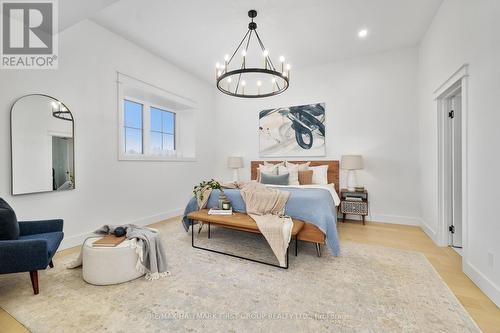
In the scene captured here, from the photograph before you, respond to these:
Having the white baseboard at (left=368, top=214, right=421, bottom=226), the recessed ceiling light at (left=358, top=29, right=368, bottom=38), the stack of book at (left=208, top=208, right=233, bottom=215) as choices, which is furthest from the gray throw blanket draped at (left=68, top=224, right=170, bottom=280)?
the recessed ceiling light at (left=358, top=29, right=368, bottom=38)

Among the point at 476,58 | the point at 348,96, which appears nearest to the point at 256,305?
the point at 476,58

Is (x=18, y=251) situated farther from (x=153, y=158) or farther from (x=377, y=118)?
(x=377, y=118)

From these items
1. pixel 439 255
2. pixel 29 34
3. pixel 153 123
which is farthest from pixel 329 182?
pixel 29 34

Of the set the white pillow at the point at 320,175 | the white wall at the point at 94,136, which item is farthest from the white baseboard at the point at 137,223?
the white pillow at the point at 320,175

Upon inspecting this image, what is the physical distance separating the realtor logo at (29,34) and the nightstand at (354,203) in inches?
189

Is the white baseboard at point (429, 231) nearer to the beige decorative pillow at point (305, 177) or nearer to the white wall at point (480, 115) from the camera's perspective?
the white wall at point (480, 115)

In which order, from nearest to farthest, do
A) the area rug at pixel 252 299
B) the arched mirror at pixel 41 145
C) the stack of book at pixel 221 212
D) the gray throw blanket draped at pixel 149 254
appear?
1. the area rug at pixel 252 299
2. the gray throw blanket draped at pixel 149 254
3. the arched mirror at pixel 41 145
4. the stack of book at pixel 221 212

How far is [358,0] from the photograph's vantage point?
2.69 meters

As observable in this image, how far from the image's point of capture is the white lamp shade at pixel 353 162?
12.8ft

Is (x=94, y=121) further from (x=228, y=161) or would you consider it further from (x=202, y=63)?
(x=228, y=161)

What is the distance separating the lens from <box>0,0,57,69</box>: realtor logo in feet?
7.45

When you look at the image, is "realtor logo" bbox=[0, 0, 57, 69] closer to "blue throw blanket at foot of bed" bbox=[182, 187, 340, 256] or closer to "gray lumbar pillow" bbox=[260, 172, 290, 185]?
"blue throw blanket at foot of bed" bbox=[182, 187, 340, 256]

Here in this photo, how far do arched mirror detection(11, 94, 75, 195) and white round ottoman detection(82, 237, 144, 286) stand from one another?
1.27 metres

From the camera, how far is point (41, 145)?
2.62 meters
